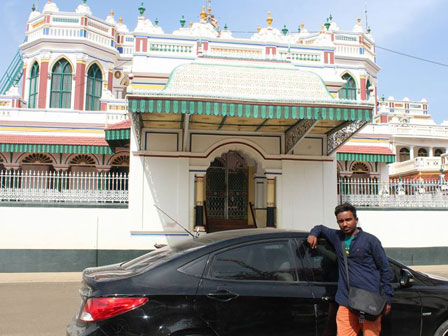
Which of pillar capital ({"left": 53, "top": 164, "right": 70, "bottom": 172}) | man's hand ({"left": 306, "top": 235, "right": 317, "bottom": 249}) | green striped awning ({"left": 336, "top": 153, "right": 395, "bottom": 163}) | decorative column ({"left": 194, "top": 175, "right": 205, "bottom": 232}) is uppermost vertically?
green striped awning ({"left": 336, "top": 153, "right": 395, "bottom": 163})

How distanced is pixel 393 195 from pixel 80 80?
17.6 metres

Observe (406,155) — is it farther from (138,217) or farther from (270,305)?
(270,305)

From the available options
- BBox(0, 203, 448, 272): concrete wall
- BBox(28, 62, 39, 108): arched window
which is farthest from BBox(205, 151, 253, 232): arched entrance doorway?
BBox(28, 62, 39, 108): arched window

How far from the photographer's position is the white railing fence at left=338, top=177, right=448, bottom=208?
12.2m

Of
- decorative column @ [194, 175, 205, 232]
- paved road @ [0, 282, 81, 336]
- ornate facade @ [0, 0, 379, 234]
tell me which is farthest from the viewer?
decorative column @ [194, 175, 205, 232]

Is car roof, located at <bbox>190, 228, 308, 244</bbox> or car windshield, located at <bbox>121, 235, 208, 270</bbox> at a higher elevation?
car roof, located at <bbox>190, 228, 308, 244</bbox>

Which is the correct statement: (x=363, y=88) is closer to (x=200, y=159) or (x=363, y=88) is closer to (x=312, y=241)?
(x=200, y=159)

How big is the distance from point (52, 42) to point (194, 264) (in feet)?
74.3

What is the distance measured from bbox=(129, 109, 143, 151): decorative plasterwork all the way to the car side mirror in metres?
6.85

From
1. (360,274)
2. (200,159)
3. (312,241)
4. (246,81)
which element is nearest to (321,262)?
(312,241)

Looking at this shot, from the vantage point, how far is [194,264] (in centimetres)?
361

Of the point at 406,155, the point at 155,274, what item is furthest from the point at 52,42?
the point at 406,155

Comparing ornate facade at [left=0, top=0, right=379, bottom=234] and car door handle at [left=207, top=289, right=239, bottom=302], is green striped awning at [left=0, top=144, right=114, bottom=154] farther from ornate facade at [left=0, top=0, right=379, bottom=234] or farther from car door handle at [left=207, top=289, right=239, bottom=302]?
car door handle at [left=207, top=289, right=239, bottom=302]

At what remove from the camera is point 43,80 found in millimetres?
22641
